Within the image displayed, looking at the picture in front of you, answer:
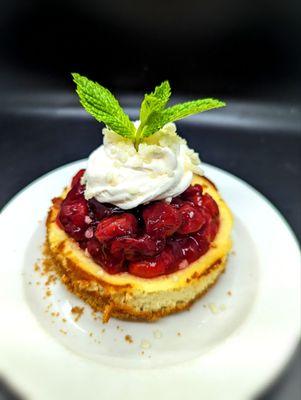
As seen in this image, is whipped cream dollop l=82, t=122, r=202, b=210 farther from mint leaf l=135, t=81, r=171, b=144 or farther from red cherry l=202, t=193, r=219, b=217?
red cherry l=202, t=193, r=219, b=217

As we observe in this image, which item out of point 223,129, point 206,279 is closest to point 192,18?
point 223,129

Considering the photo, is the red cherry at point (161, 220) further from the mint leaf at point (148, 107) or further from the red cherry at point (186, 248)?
the mint leaf at point (148, 107)

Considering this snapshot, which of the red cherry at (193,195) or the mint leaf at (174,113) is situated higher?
the mint leaf at (174,113)

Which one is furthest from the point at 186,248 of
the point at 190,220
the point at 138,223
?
the point at 138,223

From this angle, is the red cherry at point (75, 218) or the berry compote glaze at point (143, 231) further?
the red cherry at point (75, 218)

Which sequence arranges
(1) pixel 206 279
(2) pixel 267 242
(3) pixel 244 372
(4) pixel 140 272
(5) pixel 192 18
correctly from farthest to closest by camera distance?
(5) pixel 192 18 → (2) pixel 267 242 → (1) pixel 206 279 → (4) pixel 140 272 → (3) pixel 244 372

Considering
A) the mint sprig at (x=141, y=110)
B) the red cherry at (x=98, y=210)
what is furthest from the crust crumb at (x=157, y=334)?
the mint sprig at (x=141, y=110)

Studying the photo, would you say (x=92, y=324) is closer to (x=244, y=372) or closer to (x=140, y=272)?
(x=140, y=272)
